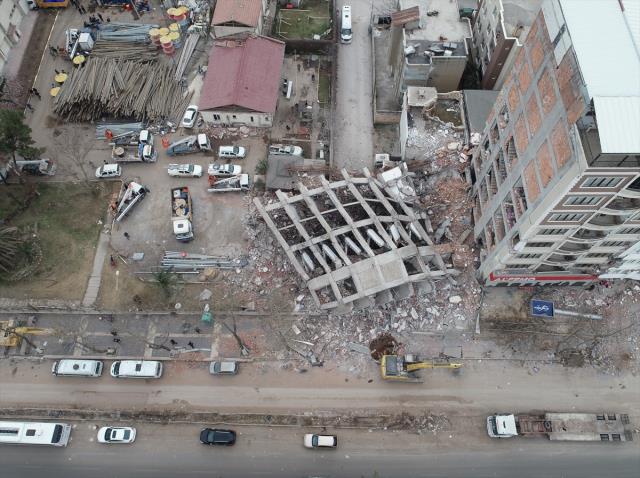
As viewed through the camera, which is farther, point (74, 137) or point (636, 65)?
point (74, 137)

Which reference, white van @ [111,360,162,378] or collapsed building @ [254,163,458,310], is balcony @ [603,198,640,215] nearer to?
collapsed building @ [254,163,458,310]

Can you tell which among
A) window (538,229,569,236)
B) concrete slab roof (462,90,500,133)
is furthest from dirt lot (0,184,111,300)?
window (538,229,569,236)

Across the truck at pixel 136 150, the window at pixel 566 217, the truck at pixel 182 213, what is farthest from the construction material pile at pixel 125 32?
the window at pixel 566 217

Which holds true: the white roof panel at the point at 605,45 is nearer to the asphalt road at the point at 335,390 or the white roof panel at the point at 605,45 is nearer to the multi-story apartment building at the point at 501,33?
the multi-story apartment building at the point at 501,33

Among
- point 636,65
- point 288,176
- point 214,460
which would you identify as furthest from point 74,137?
point 636,65

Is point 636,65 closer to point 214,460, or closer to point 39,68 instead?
point 214,460

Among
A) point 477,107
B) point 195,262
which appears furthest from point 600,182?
point 195,262
